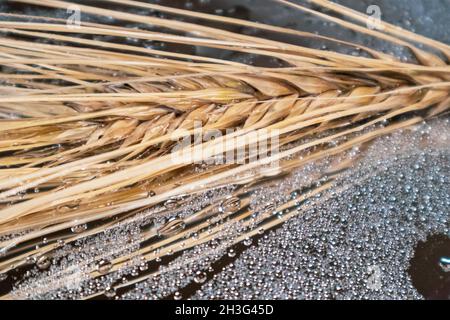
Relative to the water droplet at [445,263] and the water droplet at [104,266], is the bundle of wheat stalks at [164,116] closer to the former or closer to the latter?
the water droplet at [104,266]

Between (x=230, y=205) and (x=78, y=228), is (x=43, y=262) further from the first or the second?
(x=230, y=205)

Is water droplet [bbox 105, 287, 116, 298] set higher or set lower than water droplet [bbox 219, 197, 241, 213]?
lower

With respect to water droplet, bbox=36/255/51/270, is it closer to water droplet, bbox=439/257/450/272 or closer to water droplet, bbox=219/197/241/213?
water droplet, bbox=219/197/241/213

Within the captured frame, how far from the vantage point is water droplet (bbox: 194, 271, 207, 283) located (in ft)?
1.42

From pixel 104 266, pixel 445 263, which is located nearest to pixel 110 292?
pixel 104 266

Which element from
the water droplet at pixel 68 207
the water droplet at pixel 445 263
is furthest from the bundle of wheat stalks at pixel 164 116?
the water droplet at pixel 445 263

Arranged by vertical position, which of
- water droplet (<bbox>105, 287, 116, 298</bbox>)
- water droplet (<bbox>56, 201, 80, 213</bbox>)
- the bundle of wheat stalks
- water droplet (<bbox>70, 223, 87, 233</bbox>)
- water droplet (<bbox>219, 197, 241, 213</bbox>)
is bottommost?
water droplet (<bbox>105, 287, 116, 298</bbox>)

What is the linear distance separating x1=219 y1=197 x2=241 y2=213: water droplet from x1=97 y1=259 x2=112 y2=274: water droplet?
93mm

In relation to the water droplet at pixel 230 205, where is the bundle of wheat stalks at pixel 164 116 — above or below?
above

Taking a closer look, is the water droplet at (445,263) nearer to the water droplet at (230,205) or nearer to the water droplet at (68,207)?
the water droplet at (230,205)

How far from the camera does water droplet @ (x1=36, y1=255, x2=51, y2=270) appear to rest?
445 millimetres

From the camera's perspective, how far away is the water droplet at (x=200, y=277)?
0.43m

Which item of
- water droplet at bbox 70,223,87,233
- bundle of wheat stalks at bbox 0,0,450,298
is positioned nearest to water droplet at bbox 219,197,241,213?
bundle of wheat stalks at bbox 0,0,450,298

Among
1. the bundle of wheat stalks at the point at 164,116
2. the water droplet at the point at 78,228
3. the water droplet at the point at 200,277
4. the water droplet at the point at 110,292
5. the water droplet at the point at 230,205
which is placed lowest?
the water droplet at the point at 110,292
